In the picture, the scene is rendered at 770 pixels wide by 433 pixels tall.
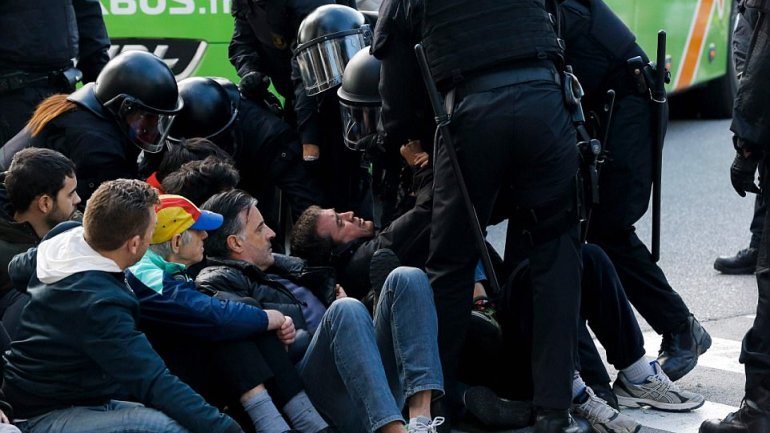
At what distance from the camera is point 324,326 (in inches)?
169

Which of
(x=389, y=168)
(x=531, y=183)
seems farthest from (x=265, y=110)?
(x=531, y=183)

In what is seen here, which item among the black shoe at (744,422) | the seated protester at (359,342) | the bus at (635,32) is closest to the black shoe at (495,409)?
the seated protester at (359,342)

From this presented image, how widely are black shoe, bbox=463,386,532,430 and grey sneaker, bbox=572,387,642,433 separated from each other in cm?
18

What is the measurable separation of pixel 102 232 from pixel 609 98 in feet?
7.72

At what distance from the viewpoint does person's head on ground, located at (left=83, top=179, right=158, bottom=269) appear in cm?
375

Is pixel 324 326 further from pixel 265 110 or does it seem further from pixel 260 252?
pixel 265 110

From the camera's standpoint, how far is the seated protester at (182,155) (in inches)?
209

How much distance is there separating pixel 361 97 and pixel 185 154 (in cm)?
74

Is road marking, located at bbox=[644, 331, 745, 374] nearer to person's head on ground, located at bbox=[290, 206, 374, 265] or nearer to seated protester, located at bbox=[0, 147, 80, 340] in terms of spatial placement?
person's head on ground, located at bbox=[290, 206, 374, 265]

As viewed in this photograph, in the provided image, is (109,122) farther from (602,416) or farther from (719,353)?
(719,353)

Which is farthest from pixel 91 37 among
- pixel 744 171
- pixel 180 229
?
pixel 744 171

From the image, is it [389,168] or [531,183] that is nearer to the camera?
[531,183]

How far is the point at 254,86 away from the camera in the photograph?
20.9 ft

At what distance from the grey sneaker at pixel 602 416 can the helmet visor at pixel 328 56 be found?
1.96 m
